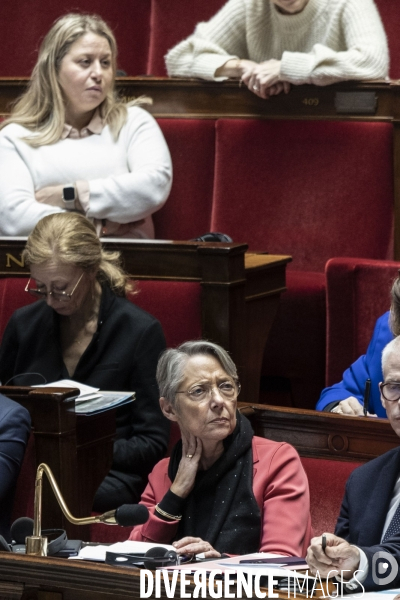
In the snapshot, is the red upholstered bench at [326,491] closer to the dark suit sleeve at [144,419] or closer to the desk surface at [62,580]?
the dark suit sleeve at [144,419]

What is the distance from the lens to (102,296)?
174cm

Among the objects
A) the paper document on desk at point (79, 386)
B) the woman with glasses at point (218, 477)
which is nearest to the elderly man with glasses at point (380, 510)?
the woman with glasses at point (218, 477)

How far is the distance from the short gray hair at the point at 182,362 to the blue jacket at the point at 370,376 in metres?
0.28

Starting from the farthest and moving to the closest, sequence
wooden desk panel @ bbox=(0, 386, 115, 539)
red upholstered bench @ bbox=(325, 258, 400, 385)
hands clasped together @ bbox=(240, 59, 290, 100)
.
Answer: hands clasped together @ bbox=(240, 59, 290, 100), red upholstered bench @ bbox=(325, 258, 400, 385), wooden desk panel @ bbox=(0, 386, 115, 539)

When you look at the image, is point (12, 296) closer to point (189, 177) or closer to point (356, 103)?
point (189, 177)

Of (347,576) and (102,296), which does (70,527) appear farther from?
(347,576)

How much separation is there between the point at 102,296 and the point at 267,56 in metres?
0.75

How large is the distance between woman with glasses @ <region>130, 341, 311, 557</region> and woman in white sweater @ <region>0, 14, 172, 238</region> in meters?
0.70

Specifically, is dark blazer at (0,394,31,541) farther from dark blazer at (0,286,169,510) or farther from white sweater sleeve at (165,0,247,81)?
white sweater sleeve at (165,0,247,81)

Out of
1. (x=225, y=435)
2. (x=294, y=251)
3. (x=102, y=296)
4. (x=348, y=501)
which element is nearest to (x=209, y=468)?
(x=225, y=435)

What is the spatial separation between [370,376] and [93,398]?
392 mm

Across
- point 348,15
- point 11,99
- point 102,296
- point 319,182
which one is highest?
point 348,15

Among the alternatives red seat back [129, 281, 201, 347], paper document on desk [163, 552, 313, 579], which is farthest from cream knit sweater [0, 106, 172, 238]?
paper document on desk [163, 552, 313, 579]

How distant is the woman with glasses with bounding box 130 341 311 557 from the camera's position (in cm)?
128
